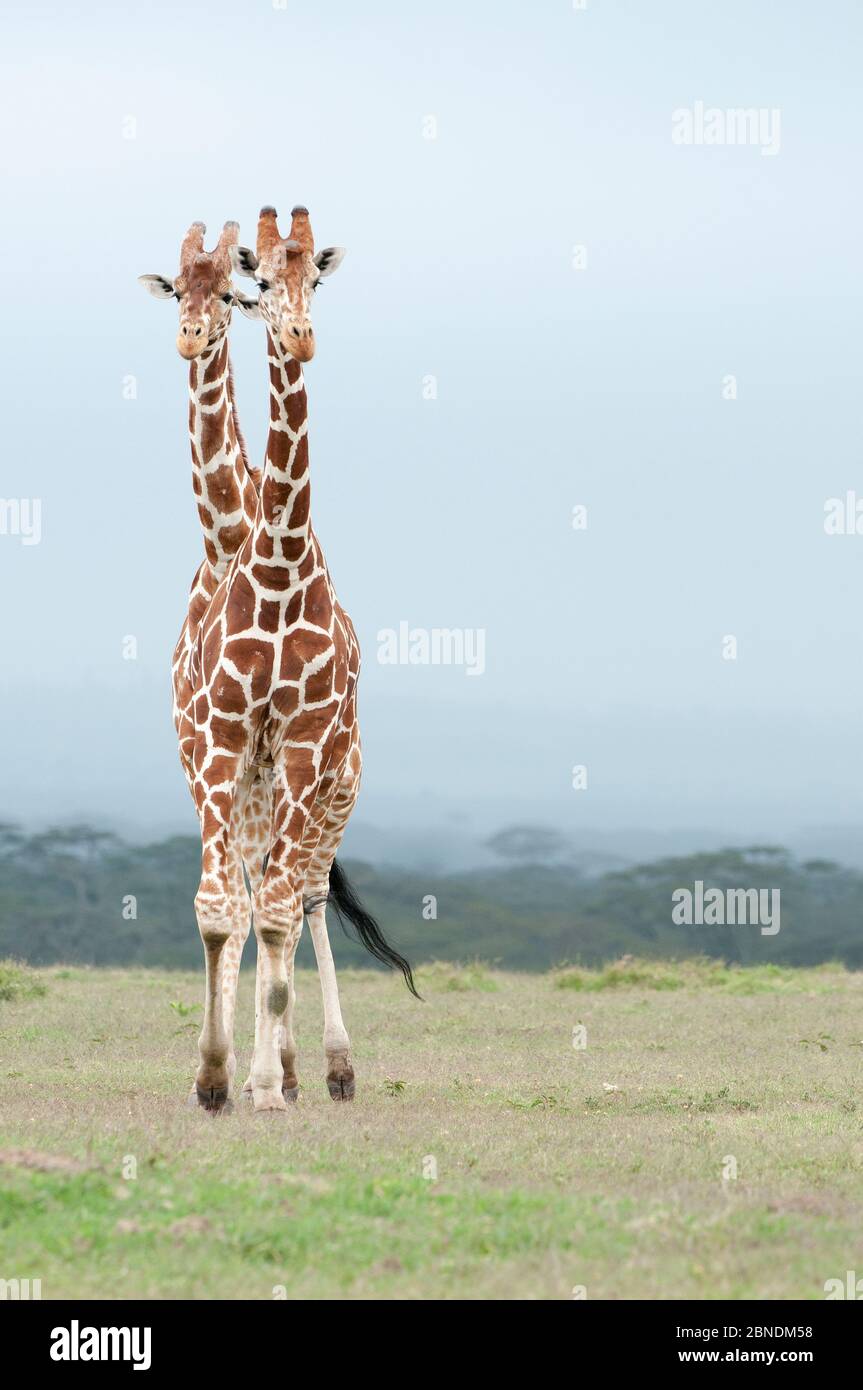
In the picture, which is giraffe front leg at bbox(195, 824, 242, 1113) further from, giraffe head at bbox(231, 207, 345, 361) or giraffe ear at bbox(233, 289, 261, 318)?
giraffe ear at bbox(233, 289, 261, 318)

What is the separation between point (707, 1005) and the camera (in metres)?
17.9

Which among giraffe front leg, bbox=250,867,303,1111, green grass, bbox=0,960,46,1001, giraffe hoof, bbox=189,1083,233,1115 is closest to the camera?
giraffe hoof, bbox=189,1083,233,1115

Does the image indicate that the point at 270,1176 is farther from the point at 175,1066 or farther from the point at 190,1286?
the point at 175,1066

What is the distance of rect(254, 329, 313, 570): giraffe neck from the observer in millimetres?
9914

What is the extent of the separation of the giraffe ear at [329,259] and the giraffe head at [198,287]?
0.64 meters

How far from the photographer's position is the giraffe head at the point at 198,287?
34.2 ft

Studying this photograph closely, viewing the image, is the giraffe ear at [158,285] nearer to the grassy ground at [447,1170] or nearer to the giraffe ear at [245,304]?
the giraffe ear at [245,304]

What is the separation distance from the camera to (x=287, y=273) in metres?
9.57

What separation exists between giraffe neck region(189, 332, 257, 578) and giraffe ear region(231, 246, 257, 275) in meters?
1.23

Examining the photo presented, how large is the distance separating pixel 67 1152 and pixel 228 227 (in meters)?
5.75

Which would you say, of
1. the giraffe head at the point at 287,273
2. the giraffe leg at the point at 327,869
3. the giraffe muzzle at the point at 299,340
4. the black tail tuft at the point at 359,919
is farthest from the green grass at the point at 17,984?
the giraffe muzzle at the point at 299,340

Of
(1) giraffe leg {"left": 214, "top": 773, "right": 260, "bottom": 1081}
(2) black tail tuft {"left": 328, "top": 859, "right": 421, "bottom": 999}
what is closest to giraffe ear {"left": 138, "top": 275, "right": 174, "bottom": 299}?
(1) giraffe leg {"left": 214, "top": 773, "right": 260, "bottom": 1081}

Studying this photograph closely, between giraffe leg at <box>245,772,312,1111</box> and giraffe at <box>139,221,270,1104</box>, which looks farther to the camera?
giraffe at <box>139,221,270,1104</box>

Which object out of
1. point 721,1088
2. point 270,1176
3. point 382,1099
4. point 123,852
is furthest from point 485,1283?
point 123,852
